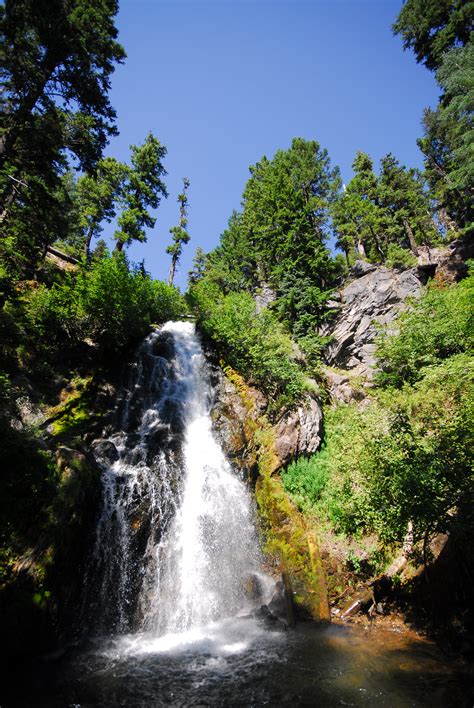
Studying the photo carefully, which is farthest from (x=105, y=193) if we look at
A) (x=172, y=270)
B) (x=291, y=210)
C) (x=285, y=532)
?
(x=285, y=532)

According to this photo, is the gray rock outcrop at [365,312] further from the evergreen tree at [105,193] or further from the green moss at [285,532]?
the evergreen tree at [105,193]

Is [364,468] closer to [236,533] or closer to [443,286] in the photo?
[236,533]

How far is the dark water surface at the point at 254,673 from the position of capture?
5.02m

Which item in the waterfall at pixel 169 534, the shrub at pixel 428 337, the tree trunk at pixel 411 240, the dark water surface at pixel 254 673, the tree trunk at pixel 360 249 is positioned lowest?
the dark water surface at pixel 254 673

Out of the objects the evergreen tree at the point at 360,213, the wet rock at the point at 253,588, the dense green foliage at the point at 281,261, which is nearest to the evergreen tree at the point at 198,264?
the dense green foliage at the point at 281,261

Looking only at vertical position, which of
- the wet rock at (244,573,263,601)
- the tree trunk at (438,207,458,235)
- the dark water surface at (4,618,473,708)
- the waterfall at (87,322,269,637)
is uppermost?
the tree trunk at (438,207,458,235)

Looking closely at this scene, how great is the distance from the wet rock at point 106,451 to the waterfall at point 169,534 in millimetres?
33

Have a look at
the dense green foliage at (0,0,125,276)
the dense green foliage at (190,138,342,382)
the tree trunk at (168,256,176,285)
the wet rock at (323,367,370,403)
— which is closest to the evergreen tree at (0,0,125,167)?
the dense green foliage at (0,0,125,276)

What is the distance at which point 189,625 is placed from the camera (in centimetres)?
795

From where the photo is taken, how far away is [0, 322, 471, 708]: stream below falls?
522 centimetres

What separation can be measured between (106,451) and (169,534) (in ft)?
12.1

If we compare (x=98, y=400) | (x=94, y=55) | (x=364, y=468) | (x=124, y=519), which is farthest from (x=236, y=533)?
(x=94, y=55)

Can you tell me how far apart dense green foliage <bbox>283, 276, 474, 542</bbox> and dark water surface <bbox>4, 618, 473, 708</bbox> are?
2.11 m

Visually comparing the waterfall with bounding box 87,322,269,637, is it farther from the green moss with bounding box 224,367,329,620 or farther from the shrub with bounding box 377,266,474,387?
the shrub with bounding box 377,266,474,387
